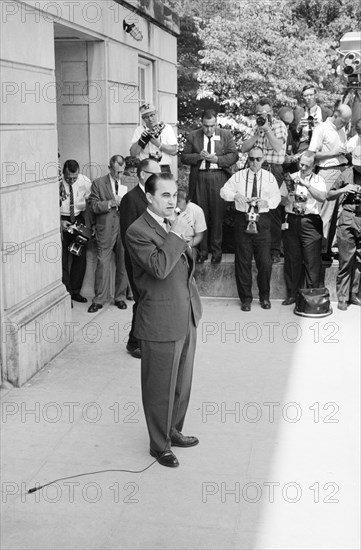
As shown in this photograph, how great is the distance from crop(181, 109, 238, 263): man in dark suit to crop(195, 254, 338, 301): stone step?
143 millimetres

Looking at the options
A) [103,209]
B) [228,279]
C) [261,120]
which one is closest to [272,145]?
[261,120]

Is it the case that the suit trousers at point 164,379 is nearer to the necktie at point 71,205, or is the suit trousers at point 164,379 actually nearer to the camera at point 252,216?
the camera at point 252,216

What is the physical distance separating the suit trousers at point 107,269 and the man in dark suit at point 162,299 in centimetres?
506

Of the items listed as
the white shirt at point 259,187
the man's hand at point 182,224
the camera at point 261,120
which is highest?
the camera at point 261,120

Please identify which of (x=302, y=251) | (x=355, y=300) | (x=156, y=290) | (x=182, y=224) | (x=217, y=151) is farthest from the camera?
(x=217, y=151)

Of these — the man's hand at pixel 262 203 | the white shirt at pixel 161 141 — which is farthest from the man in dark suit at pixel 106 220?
the man's hand at pixel 262 203

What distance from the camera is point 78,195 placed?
39.2 feet

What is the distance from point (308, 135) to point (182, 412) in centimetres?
694

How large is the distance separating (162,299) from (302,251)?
5720 mm

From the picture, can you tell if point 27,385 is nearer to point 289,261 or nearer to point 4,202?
point 4,202

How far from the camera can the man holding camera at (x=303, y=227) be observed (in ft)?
38.3

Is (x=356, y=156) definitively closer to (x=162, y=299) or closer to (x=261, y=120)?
(x=261, y=120)

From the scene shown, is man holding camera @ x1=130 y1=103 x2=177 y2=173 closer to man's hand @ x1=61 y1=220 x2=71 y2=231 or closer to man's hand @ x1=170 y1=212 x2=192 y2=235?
man's hand @ x1=61 y1=220 x2=71 y2=231

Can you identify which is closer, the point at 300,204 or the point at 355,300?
the point at 300,204
